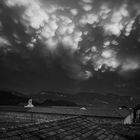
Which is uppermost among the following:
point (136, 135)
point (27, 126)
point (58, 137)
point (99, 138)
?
point (27, 126)

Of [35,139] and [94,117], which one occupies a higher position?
[35,139]

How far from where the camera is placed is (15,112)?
5125cm

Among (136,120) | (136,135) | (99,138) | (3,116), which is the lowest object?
(3,116)

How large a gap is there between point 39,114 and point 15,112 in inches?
375

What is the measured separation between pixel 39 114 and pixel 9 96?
158707mm

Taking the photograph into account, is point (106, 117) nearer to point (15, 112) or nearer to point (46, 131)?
point (15, 112)

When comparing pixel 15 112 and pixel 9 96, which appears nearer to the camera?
pixel 15 112

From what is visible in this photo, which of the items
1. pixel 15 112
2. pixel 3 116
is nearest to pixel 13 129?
pixel 15 112

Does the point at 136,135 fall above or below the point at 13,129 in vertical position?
below

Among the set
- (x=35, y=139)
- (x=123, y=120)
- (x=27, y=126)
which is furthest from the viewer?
(x=123, y=120)

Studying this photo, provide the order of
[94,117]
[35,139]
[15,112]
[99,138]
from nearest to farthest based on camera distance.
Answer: [35,139], [99,138], [94,117], [15,112]

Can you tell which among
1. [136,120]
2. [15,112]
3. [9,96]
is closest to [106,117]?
[136,120]

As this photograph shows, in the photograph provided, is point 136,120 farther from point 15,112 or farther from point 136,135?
point 15,112

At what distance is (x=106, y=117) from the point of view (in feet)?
125
